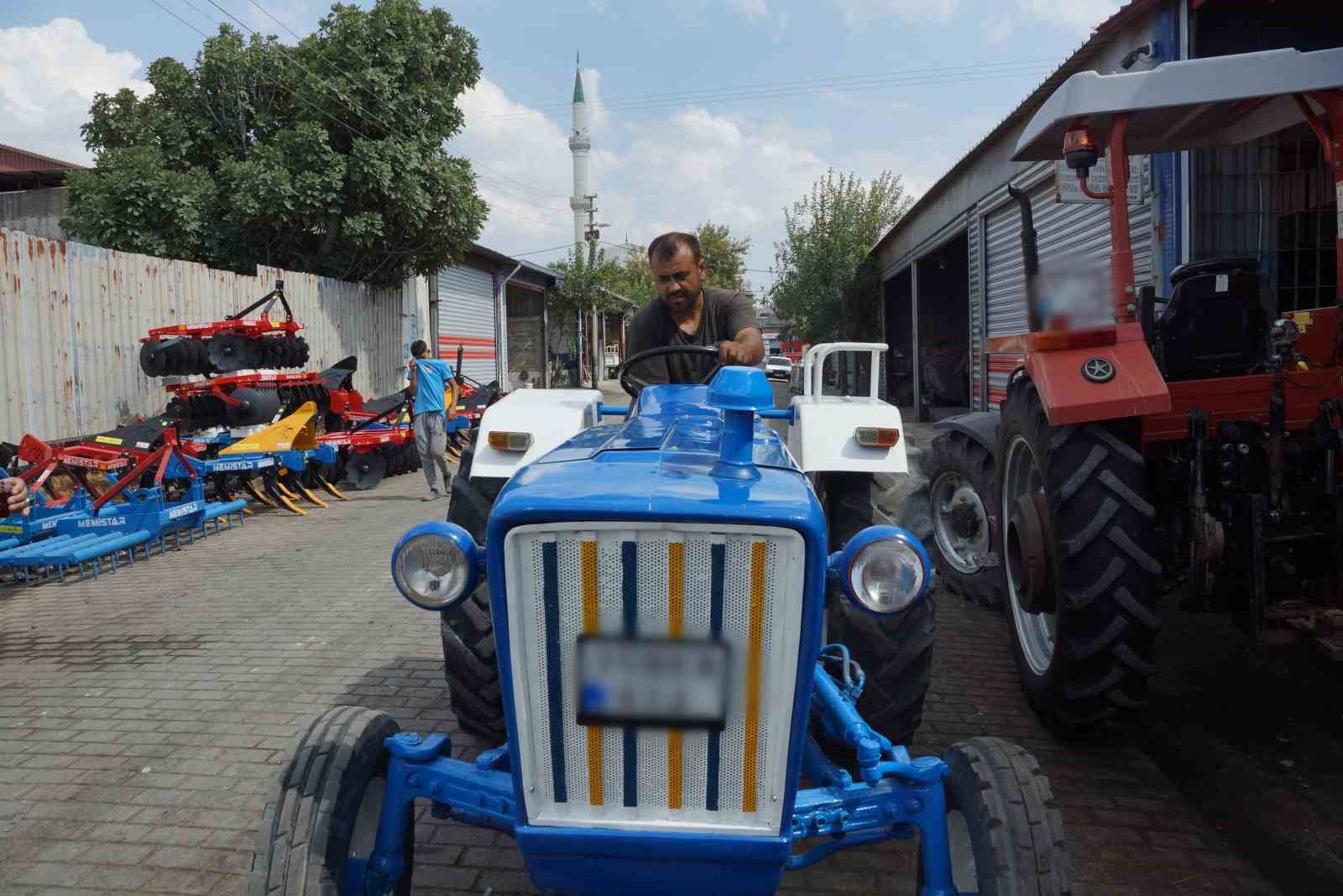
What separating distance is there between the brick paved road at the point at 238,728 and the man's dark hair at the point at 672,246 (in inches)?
84.2

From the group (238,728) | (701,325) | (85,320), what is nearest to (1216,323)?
(701,325)

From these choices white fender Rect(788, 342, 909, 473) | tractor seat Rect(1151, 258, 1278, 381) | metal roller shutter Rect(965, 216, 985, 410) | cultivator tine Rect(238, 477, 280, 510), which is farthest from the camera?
metal roller shutter Rect(965, 216, 985, 410)

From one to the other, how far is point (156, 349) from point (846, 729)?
31.3 feet

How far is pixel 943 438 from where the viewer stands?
5.45 metres

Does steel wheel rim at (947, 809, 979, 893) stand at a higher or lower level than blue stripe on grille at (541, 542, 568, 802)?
lower

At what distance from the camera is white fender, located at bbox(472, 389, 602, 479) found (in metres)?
3.19

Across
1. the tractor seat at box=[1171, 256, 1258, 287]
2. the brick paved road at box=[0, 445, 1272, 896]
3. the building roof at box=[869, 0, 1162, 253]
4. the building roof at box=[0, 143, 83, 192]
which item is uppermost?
the building roof at box=[0, 143, 83, 192]

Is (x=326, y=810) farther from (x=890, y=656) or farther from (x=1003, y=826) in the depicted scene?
(x=890, y=656)

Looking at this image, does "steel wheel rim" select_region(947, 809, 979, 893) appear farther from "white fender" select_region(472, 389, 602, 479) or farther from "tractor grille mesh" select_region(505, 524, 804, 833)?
"white fender" select_region(472, 389, 602, 479)

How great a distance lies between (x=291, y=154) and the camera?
1500 centimetres

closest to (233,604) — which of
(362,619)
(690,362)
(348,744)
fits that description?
(362,619)

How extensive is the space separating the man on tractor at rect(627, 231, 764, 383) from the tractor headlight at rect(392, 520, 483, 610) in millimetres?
2123

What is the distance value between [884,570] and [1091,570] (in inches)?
61.6

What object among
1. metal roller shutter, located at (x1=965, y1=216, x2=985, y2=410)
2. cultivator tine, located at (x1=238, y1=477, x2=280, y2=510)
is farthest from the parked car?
cultivator tine, located at (x1=238, y1=477, x2=280, y2=510)
